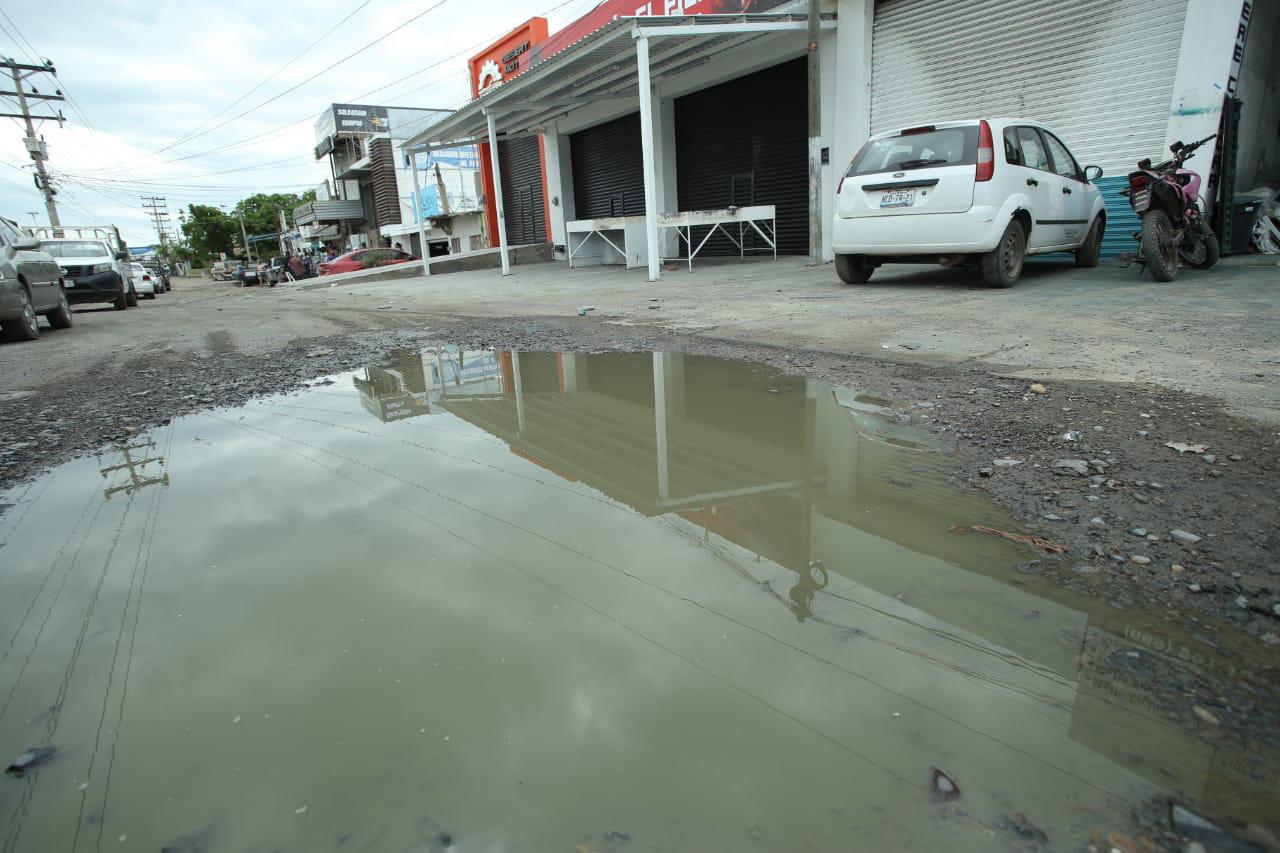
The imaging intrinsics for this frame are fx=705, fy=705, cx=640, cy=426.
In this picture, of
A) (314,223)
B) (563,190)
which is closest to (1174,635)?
(563,190)

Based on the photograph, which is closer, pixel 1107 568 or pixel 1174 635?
pixel 1174 635

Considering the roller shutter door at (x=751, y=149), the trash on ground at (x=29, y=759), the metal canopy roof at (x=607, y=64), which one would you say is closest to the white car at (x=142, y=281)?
the metal canopy roof at (x=607, y=64)

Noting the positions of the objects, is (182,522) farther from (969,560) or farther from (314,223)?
(314,223)

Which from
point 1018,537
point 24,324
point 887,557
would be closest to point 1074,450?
point 1018,537

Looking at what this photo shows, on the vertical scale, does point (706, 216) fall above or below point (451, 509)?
above

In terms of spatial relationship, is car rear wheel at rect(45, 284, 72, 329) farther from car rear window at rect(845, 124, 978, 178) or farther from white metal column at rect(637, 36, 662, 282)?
car rear window at rect(845, 124, 978, 178)

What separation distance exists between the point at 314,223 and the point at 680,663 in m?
51.9

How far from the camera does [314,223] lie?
4675cm

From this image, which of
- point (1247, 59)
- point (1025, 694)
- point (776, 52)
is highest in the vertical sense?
point (776, 52)

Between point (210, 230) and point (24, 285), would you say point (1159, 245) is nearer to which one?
point (24, 285)

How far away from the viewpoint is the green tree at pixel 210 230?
61938 millimetres

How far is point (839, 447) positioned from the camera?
10.7 ft

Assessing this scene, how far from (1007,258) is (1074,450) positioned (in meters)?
4.92

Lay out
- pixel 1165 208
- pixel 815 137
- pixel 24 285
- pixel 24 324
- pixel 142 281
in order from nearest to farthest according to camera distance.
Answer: pixel 1165 208, pixel 24 324, pixel 24 285, pixel 815 137, pixel 142 281
